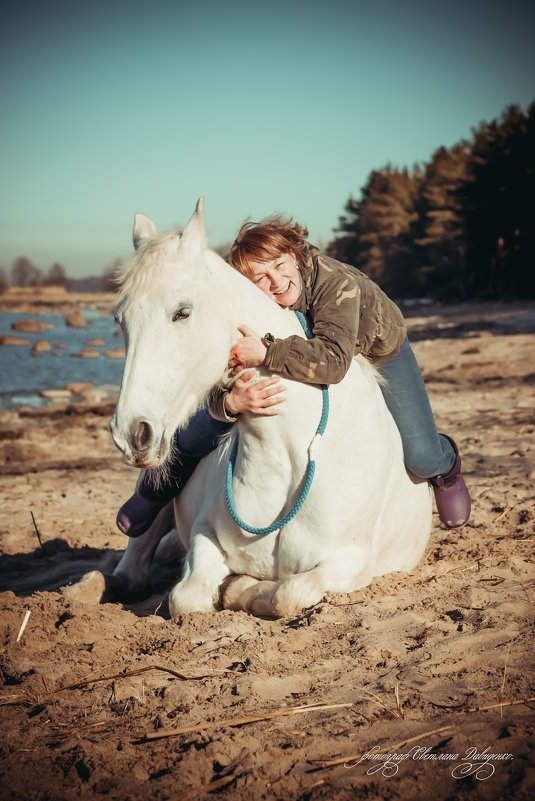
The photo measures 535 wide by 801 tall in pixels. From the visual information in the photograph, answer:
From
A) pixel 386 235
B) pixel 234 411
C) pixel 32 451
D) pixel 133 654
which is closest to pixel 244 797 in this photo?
pixel 133 654

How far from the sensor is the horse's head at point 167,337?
2.48 metres

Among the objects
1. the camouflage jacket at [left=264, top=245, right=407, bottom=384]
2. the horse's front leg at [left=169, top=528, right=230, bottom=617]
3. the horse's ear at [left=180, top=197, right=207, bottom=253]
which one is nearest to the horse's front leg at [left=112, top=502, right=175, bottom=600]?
the horse's front leg at [left=169, top=528, right=230, bottom=617]

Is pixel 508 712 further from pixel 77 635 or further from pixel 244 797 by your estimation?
pixel 77 635

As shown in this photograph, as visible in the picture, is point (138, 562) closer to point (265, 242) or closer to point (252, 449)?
point (252, 449)

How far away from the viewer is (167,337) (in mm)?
2549

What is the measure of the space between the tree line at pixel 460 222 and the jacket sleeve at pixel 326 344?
710 inches

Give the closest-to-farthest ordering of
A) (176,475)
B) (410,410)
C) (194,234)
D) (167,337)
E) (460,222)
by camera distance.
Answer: (167,337) → (194,234) → (410,410) → (176,475) → (460,222)

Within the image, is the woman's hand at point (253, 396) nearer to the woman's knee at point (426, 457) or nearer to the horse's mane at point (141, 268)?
the horse's mane at point (141, 268)

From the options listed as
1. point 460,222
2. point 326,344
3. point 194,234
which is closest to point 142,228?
point 194,234

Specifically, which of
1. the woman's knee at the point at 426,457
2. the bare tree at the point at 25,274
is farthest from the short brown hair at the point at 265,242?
the bare tree at the point at 25,274

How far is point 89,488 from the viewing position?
21.1 ft

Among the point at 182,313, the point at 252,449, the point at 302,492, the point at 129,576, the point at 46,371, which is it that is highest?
the point at 182,313

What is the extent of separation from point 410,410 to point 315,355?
1.04 meters

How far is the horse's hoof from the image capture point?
11.6ft
